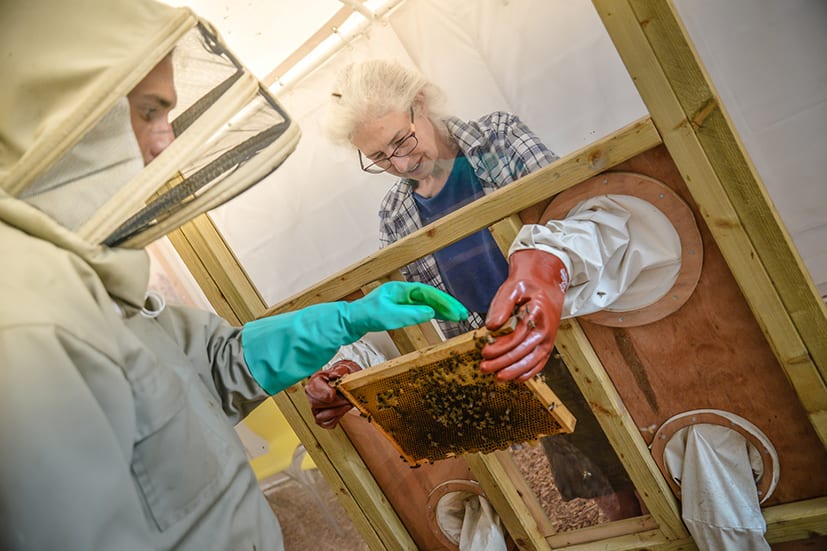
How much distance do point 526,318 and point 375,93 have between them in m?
0.98

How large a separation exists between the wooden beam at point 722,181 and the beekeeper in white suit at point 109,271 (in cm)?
102

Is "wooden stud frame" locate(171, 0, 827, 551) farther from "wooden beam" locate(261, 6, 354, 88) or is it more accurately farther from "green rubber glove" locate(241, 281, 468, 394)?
"wooden beam" locate(261, 6, 354, 88)

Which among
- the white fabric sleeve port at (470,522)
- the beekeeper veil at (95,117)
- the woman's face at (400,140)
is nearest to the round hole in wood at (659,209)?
the woman's face at (400,140)

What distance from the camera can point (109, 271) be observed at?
1156 mm

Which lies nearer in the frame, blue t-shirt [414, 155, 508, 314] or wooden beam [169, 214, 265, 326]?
blue t-shirt [414, 155, 508, 314]

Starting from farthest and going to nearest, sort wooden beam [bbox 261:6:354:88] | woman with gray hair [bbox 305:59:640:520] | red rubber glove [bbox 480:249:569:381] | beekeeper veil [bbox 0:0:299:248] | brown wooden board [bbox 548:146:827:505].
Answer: wooden beam [bbox 261:6:354:88], woman with gray hair [bbox 305:59:640:520], brown wooden board [bbox 548:146:827:505], red rubber glove [bbox 480:249:569:381], beekeeper veil [bbox 0:0:299:248]

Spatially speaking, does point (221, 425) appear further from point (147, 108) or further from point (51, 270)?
point (147, 108)

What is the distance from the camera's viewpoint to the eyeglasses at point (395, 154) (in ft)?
6.03

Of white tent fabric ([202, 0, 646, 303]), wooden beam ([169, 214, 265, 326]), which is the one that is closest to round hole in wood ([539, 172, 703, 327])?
white tent fabric ([202, 0, 646, 303])

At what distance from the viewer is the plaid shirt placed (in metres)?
1.71

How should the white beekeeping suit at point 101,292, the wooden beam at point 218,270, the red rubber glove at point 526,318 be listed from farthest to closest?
the wooden beam at point 218,270 < the red rubber glove at point 526,318 < the white beekeeping suit at point 101,292

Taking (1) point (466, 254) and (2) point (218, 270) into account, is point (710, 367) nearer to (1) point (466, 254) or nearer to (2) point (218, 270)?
(1) point (466, 254)

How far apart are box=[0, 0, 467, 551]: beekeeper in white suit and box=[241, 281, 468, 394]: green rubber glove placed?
0.24m

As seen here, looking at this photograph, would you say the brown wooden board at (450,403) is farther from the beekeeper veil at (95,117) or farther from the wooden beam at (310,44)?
the wooden beam at (310,44)
